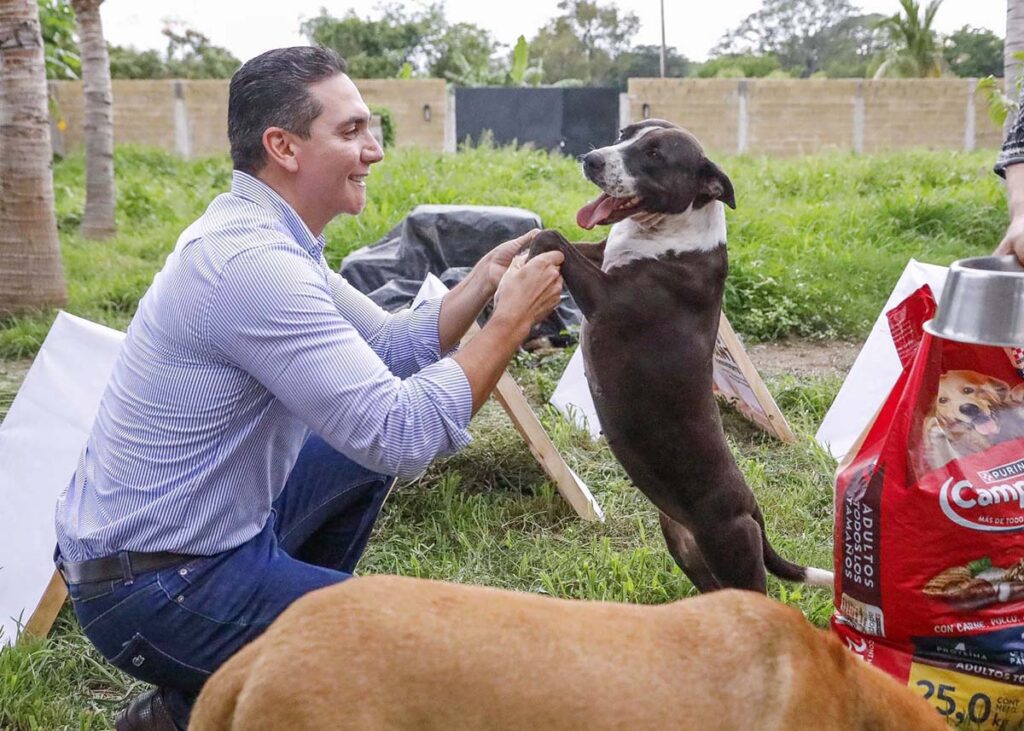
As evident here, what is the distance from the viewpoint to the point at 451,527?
3.54m

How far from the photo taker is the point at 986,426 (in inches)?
88.1

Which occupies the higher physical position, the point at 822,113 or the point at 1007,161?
the point at 822,113

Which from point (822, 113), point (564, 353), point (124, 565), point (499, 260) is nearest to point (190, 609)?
point (124, 565)

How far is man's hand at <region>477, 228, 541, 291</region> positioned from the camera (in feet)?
8.10

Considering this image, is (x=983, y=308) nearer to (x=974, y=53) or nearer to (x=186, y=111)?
(x=186, y=111)

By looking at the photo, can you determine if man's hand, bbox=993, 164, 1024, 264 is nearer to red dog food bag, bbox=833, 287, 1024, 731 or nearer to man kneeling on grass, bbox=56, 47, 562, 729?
red dog food bag, bbox=833, 287, 1024, 731

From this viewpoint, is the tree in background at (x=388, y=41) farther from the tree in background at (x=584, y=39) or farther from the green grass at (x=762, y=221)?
the green grass at (x=762, y=221)

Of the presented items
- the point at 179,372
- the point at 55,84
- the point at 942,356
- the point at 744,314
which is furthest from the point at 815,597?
the point at 55,84

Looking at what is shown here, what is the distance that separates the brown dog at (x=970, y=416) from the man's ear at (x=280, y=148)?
1.47m

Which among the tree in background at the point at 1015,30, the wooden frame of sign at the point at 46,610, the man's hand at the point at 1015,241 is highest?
the tree in background at the point at 1015,30

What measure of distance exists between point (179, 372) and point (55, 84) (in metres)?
17.1

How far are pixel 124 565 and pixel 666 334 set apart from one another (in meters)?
1.30

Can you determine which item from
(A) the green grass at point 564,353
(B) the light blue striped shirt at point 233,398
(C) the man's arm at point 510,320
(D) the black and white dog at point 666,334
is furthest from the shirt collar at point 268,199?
(A) the green grass at point 564,353

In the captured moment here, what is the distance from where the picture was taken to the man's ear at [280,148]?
208 centimetres
